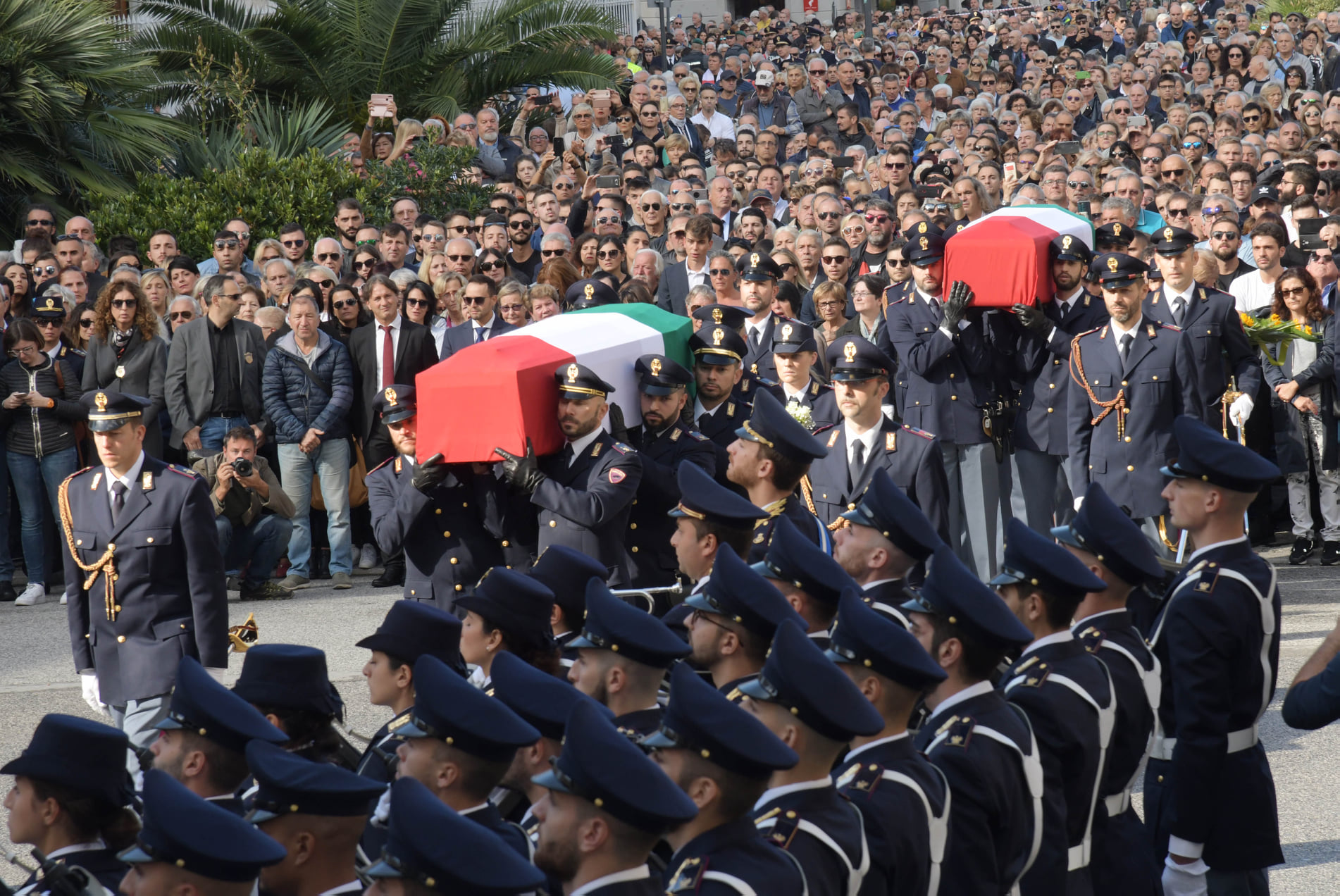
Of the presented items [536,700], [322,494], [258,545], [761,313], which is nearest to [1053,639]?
[536,700]

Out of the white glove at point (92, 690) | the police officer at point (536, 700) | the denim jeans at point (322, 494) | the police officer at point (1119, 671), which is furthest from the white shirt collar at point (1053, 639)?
the denim jeans at point (322, 494)

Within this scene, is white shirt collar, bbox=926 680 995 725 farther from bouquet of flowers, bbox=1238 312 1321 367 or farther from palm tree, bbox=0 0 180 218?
palm tree, bbox=0 0 180 218

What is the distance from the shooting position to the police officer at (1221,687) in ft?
15.3

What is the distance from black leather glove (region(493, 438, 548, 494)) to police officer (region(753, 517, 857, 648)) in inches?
72.3

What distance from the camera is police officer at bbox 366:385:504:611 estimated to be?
652 centimetres

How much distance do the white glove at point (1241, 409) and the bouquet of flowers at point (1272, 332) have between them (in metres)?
0.91

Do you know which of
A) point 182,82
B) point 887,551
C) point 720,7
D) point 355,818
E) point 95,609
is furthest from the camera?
point 720,7

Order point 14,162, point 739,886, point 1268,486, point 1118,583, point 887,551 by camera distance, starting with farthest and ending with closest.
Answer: point 14,162 → point 1268,486 → point 887,551 → point 1118,583 → point 739,886

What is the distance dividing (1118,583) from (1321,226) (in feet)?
22.4

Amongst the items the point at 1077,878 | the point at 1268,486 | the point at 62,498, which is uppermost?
the point at 62,498

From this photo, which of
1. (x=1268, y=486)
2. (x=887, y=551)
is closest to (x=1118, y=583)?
(x=887, y=551)

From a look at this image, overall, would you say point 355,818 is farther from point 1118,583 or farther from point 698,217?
point 698,217

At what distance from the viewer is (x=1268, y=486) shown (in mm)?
10242

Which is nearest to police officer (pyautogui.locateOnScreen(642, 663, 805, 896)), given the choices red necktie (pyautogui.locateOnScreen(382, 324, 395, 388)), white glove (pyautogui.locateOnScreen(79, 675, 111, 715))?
white glove (pyautogui.locateOnScreen(79, 675, 111, 715))
